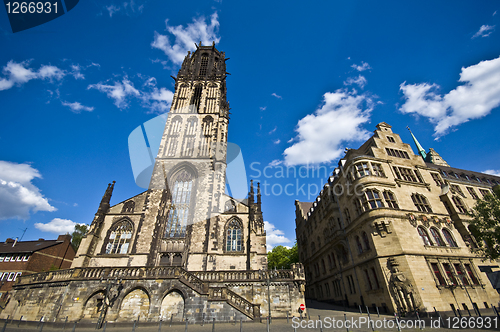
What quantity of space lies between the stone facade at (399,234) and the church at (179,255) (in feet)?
25.2

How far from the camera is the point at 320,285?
33.2m

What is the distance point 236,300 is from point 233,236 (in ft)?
27.5

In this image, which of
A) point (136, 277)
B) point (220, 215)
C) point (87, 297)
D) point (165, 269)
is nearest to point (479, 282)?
point (220, 215)

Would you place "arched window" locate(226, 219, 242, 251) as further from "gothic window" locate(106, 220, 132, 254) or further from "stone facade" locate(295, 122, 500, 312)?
"stone facade" locate(295, 122, 500, 312)

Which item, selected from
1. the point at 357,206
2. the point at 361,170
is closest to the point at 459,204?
the point at 361,170

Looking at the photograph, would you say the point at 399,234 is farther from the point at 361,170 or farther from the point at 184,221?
the point at 184,221

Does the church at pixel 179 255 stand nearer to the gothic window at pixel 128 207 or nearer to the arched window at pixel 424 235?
the gothic window at pixel 128 207

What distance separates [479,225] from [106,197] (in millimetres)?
37288

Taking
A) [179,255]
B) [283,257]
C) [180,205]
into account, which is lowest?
[179,255]

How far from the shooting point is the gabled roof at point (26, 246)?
3381 centimetres

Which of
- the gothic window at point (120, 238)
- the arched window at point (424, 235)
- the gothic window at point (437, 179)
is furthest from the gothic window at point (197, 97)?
the gothic window at point (437, 179)

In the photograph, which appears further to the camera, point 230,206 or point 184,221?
point 230,206

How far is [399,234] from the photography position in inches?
776

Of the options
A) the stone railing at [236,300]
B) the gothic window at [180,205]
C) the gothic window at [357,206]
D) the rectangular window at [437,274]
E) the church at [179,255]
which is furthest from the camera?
the gothic window at [180,205]
